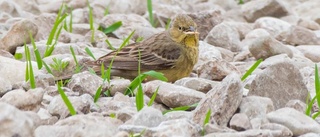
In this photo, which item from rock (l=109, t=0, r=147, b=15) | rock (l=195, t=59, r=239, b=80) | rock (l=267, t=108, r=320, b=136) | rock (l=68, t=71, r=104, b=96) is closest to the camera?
rock (l=267, t=108, r=320, b=136)

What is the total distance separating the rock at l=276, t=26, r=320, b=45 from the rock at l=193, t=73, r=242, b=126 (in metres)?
3.81

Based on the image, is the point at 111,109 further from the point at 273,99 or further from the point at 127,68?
the point at 127,68

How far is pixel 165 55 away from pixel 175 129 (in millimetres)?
3004

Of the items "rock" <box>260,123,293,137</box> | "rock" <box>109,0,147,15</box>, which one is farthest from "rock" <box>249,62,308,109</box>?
"rock" <box>109,0,147,15</box>

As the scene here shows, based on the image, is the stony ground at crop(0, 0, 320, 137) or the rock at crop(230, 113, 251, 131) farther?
the rock at crop(230, 113, 251, 131)

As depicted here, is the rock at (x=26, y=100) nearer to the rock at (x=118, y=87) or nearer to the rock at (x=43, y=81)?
the rock at (x=43, y=81)

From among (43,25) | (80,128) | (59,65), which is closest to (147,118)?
(80,128)

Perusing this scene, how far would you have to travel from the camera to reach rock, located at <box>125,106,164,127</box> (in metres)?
4.44

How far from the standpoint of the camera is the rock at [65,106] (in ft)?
16.2

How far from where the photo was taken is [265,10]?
1019cm

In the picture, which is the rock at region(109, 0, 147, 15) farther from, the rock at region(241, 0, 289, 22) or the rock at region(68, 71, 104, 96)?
the rock at region(68, 71, 104, 96)

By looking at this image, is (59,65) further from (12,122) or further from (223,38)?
(12,122)

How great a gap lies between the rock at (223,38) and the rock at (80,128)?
12.7 feet

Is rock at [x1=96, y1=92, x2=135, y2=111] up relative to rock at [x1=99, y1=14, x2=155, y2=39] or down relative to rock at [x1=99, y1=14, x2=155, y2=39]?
up
